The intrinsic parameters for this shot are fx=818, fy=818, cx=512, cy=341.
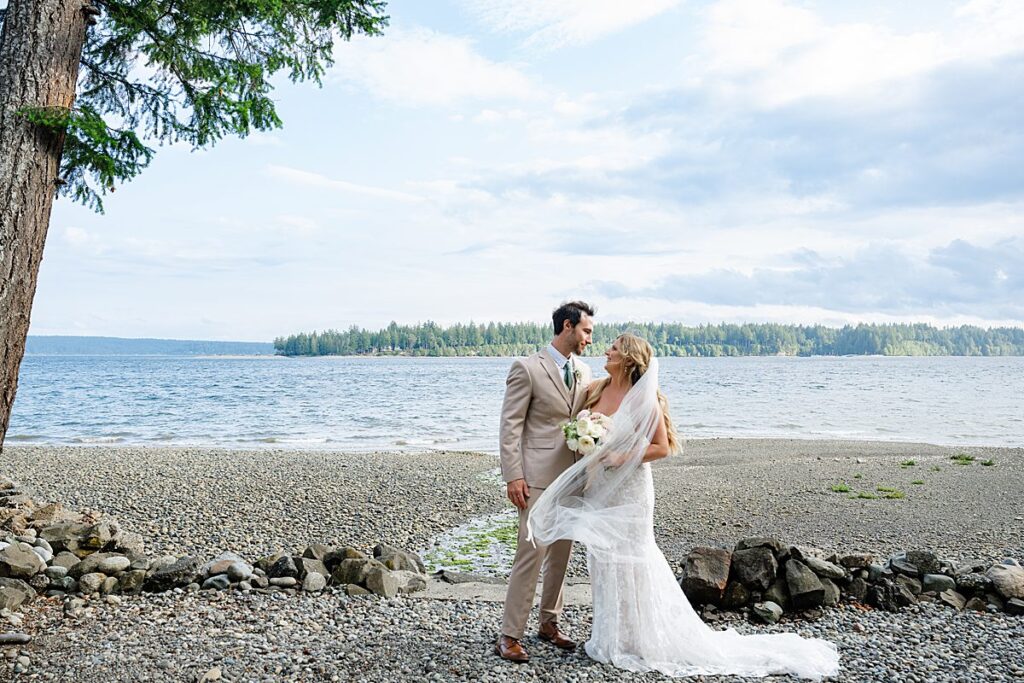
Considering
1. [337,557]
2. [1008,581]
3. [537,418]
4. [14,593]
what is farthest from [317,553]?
[1008,581]

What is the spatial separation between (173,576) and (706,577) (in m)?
4.56

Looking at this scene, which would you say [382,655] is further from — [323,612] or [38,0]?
[38,0]

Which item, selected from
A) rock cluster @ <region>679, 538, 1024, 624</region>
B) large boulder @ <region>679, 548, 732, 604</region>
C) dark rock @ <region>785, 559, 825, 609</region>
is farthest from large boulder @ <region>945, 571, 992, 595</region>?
large boulder @ <region>679, 548, 732, 604</region>

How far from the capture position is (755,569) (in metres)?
6.75

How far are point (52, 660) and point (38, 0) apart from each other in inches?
200

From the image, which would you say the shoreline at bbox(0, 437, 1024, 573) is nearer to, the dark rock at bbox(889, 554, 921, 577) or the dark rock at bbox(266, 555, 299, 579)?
the dark rock at bbox(266, 555, 299, 579)

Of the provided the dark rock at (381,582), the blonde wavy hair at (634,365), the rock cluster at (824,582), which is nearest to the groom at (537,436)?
the blonde wavy hair at (634,365)

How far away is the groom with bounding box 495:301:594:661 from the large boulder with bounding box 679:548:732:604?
1.52 m

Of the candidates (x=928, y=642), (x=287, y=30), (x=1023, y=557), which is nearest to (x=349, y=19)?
(x=287, y=30)

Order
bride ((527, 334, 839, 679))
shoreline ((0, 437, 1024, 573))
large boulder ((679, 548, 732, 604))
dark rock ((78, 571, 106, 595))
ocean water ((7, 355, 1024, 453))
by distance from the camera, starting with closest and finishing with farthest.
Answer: bride ((527, 334, 839, 679)), large boulder ((679, 548, 732, 604)), dark rock ((78, 571, 106, 595)), shoreline ((0, 437, 1024, 573)), ocean water ((7, 355, 1024, 453))

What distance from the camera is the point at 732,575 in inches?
269

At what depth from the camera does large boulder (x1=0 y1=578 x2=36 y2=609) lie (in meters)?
6.50

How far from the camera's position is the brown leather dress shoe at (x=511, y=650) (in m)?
5.38

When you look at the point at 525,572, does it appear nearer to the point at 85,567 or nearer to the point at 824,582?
the point at 824,582
